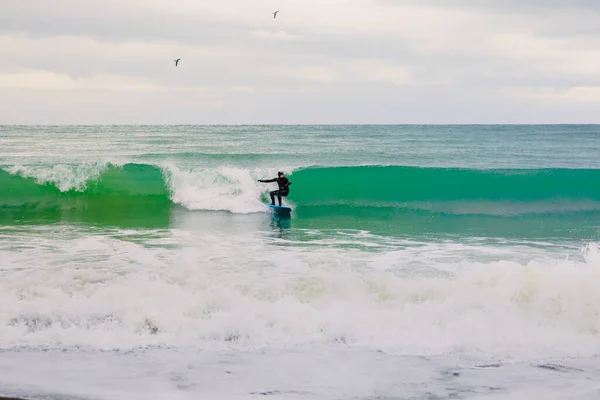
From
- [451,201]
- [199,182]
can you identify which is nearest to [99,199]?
[199,182]

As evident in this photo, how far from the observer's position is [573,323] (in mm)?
7168

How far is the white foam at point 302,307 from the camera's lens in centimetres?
669

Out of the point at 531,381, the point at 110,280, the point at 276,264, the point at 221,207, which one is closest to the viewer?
the point at 531,381

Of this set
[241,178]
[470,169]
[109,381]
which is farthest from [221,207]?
[109,381]

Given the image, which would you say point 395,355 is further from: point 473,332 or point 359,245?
point 359,245

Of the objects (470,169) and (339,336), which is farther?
(470,169)

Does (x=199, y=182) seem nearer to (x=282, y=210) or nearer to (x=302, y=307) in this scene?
(x=282, y=210)

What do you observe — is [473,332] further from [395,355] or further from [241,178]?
[241,178]

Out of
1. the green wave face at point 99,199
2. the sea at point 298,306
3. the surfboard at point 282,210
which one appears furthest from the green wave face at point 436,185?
the green wave face at point 99,199

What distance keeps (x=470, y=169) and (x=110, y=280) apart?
59.0ft

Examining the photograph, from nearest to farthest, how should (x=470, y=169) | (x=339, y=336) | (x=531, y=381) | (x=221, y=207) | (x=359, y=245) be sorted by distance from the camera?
(x=531, y=381) < (x=339, y=336) < (x=359, y=245) < (x=221, y=207) < (x=470, y=169)

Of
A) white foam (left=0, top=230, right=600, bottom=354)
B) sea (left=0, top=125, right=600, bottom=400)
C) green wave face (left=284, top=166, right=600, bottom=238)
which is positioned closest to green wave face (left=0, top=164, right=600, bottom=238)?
green wave face (left=284, top=166, right=600, bottom=238)

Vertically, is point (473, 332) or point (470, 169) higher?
point (470, 169)

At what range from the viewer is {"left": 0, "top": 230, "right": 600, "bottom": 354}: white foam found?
669 centimetres
